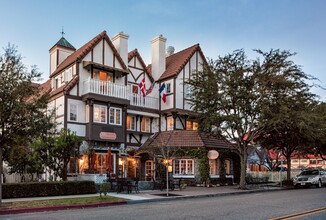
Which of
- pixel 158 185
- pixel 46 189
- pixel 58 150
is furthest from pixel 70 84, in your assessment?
pixel 158 185

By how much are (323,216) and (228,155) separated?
2074 cm

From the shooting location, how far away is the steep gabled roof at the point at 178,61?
33625 mm

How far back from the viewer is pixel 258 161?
53.4 m

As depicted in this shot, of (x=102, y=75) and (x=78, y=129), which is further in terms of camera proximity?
(x=102, y=75)

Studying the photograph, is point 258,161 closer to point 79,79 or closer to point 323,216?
point 79,79

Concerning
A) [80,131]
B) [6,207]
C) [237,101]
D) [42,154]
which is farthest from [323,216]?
[80,131]

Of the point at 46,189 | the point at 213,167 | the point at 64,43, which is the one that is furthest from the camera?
the point at 64,43

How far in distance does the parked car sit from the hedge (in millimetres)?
17561

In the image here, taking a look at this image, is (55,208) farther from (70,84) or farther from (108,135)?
(70,84)

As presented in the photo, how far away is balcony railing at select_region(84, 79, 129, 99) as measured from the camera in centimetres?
2828

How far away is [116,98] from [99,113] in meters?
1.80

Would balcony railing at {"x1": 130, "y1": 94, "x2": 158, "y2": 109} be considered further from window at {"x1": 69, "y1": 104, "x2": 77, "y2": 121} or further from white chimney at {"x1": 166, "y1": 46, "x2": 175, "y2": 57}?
white chimney at {"x1": 166, "y1": 46, "x2": 175, "y2": 57}

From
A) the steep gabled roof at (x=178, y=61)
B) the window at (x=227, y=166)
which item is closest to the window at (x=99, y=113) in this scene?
the steep gabled roof at (x=178, y=61)

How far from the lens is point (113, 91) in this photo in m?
29.6
